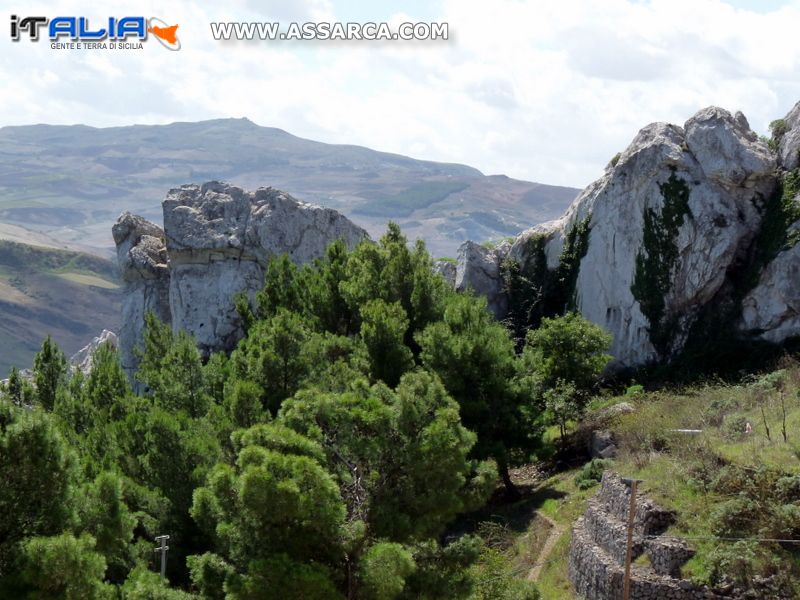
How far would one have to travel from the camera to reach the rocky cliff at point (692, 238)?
38375 mm

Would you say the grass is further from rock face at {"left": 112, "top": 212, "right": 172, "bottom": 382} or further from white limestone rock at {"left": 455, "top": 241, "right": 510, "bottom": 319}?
rock face at {"left": 112, "top": 212, "right": 172, "bottom": 382}

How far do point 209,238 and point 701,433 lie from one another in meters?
34.7

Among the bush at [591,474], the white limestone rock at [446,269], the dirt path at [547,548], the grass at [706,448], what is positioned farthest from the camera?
the white limestone rock at [446,269]

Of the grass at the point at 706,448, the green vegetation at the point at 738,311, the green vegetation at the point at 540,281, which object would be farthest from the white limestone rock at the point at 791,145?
the grass at the point at 706,448

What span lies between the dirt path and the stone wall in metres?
1.58

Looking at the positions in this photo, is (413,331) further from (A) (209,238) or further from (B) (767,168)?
(A) (209,238)

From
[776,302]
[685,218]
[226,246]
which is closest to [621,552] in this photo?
[776,302]

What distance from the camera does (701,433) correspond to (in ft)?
82.2

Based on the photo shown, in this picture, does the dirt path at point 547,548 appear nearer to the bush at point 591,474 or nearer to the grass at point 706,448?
the bush at point 591,474

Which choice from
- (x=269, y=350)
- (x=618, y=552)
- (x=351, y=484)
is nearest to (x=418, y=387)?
(x=351, y=484)

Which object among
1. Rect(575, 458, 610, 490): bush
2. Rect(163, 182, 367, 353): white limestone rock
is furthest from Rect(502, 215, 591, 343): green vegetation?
Rect(575, 458, 610, 490): bush

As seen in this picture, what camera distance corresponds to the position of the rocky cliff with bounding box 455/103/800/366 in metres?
38.4

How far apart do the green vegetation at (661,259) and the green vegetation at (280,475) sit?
1083cm

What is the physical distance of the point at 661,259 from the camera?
4181cm
